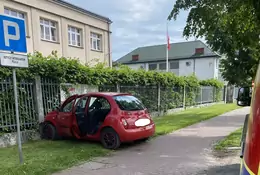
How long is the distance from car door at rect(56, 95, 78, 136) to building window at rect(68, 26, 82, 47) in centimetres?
1358

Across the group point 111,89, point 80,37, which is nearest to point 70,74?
point 111,89

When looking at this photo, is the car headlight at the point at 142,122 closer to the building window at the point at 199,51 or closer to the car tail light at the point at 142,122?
the car tail light at the point at 142,122

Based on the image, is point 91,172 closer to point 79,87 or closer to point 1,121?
point 1,121

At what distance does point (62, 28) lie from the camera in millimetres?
19234

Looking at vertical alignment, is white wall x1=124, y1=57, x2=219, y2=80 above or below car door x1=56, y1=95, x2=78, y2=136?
above

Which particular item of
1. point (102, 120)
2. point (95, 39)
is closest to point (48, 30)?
point (95, 39)

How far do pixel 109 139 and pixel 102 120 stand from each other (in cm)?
78

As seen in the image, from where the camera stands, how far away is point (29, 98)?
805cm

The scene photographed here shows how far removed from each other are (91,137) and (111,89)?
4338mm

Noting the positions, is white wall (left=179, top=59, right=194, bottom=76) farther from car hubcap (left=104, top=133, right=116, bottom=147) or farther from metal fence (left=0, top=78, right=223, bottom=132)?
car hubcap (left=104, top=133, right=116, bottom=147)

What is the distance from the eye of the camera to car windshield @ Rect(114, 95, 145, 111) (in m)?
6.88

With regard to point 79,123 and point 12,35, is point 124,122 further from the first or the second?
point 12,35

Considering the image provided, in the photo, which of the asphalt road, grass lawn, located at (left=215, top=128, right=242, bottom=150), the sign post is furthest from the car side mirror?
the sign post

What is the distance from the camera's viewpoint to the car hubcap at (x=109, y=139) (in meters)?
6.64
